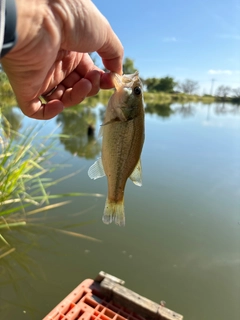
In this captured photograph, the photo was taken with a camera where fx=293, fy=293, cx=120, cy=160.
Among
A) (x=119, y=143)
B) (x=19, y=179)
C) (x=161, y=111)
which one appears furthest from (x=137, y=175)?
(x=161, y=111)

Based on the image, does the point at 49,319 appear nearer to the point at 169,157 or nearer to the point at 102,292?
the point at 102,292

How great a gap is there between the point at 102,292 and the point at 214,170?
271 inches

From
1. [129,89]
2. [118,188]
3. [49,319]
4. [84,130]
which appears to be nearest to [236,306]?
[49,319]

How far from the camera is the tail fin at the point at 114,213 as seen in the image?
5.33ft

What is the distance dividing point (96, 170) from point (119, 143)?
0.68 ft

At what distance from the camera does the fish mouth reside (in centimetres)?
167

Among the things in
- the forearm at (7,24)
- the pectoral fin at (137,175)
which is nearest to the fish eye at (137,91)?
the pectoral fin at (137,175)

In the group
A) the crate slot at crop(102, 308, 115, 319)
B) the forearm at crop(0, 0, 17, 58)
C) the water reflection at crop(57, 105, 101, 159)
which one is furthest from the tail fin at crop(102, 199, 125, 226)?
the water reflection at crop(57, 105, 101, 159)

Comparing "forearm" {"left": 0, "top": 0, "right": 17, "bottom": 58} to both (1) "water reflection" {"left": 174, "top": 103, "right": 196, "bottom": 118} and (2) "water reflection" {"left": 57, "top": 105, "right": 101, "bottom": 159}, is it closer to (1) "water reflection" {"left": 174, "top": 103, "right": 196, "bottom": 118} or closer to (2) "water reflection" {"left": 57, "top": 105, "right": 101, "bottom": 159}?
(2) "water reflection" {"left": 57, "top": 105, "right": 101, "bottom": 159}

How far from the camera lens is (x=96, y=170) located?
1.68m

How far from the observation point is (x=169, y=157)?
10461 millimetres

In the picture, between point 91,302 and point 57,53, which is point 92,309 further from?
point 57,53

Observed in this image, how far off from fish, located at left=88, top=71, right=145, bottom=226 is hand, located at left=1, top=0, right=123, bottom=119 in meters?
0.20

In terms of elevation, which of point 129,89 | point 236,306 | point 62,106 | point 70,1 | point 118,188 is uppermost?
point 70,1
